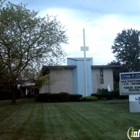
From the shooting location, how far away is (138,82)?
1518cm

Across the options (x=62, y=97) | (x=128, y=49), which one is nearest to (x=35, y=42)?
(x=62, y=97)

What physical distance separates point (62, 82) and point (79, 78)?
2.54m

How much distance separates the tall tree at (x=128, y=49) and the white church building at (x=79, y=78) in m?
21.2

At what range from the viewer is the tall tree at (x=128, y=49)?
62906 mm

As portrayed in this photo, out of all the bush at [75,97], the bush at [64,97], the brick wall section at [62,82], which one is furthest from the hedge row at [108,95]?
the brick wall section at [62,82]

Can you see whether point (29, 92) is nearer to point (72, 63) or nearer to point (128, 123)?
point (72, 63)

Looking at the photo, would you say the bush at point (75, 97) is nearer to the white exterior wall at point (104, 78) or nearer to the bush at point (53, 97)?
the bush at point (53, 97)

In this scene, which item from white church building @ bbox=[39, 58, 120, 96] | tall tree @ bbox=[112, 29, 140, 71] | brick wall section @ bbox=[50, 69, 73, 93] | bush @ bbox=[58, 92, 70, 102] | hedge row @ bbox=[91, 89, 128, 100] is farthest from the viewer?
tall tree @ bbox=[112, 29, 140, 71]

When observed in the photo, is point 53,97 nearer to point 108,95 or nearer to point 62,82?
point 62,82

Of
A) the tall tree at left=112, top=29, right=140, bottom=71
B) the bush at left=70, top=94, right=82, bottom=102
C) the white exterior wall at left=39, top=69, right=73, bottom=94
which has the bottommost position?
the bush at left=70, top=94, right=82, bottom=102

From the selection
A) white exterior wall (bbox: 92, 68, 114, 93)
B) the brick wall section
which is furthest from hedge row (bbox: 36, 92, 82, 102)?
white exterior wall (bbox: 92, 68, 114, 93)

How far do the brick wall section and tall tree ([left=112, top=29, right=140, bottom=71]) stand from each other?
23.6 metres

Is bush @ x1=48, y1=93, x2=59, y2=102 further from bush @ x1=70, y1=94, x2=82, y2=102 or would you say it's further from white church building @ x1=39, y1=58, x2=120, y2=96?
white church building @ x1=39, y1=58, x2=120, y2=96

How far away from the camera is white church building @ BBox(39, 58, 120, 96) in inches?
1553
